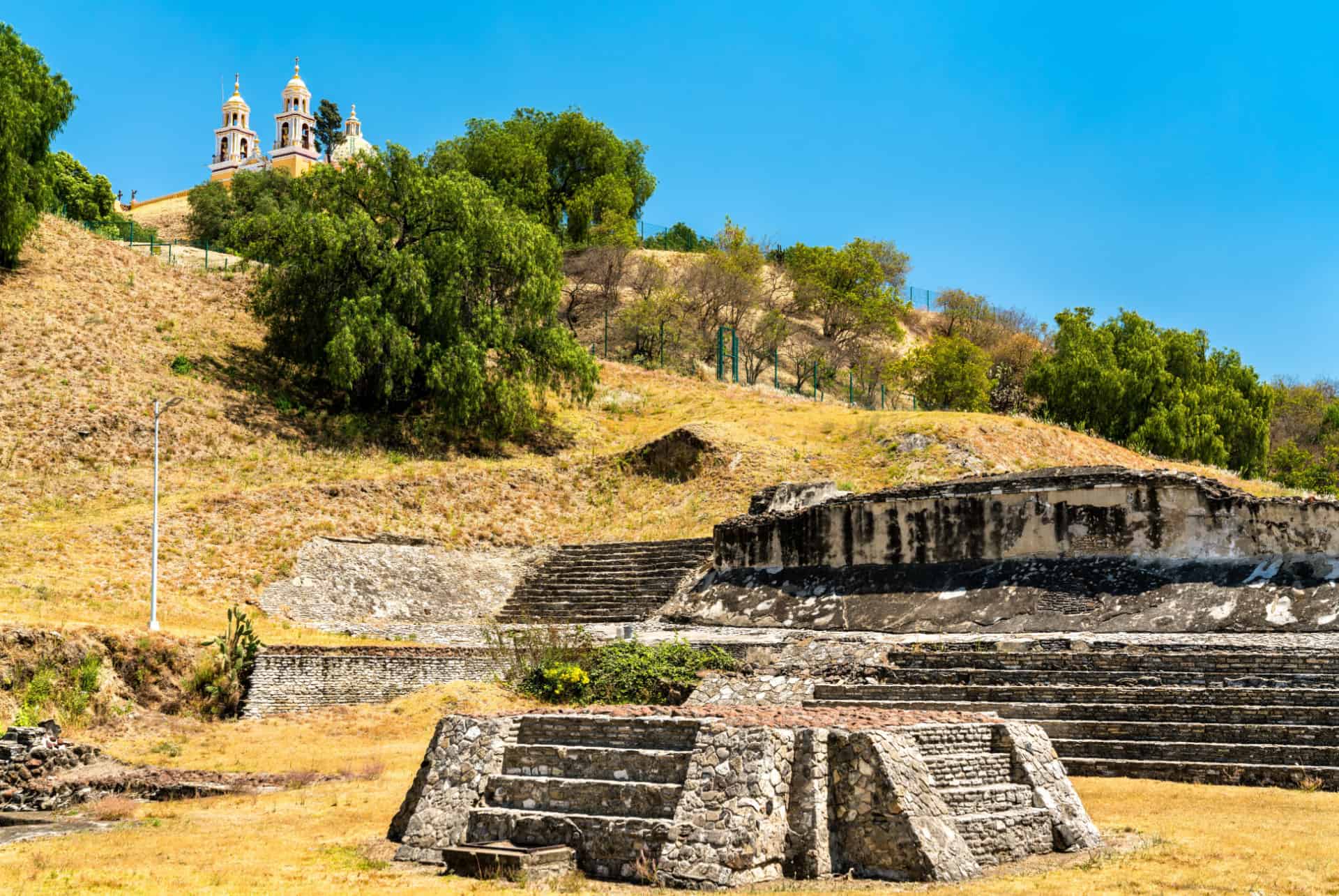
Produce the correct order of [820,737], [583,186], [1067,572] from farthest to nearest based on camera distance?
1. [583,186]
2. [1067,572]
3. [820,737]

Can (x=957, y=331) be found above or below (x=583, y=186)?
below

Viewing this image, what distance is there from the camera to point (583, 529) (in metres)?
32.5

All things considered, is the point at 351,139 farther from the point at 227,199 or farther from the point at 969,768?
the point at 969,768

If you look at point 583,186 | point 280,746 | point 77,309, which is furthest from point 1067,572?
point 583,186

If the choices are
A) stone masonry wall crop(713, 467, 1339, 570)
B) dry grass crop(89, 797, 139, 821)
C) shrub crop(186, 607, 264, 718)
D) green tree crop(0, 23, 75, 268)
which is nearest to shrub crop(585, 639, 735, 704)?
shrub crop(186, 607, 264, 718)

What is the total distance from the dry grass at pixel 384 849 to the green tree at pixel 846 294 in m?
52.1

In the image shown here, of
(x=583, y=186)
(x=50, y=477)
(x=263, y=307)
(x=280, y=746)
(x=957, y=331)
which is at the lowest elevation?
(x=280, y=746)

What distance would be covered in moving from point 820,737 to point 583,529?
78.9 ft

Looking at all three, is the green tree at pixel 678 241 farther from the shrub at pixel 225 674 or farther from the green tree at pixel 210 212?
the shrub at pixel 225 674

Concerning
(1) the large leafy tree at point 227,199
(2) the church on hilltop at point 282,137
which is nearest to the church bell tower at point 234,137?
(2) the church on hilltop at point 282,137

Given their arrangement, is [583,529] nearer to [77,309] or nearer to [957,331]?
[77,309]

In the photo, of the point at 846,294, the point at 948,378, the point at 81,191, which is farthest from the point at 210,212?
the point at 948,378

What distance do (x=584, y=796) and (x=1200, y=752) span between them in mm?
6533

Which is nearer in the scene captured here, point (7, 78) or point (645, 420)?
point (7, 78)
